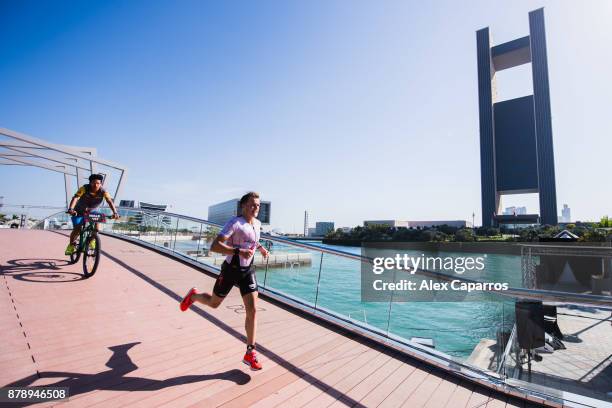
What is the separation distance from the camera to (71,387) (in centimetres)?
223

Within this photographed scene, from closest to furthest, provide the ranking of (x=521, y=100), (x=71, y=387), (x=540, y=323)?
(x=71, y=387), (x=540, y=323), (x=521, y=100)

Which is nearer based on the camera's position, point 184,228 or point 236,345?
point 236,345

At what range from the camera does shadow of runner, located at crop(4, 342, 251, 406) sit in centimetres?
224

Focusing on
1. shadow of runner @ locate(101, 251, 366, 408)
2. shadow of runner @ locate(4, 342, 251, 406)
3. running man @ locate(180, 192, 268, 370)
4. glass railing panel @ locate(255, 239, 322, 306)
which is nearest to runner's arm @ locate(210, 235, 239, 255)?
running man @ locate(180, 192, 268, 370)

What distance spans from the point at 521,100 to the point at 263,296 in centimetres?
12340

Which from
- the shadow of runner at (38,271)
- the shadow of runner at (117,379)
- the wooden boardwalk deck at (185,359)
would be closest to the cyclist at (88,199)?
the shadow of runner at (38,271)

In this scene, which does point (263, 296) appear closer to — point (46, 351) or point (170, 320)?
point (170, 320)

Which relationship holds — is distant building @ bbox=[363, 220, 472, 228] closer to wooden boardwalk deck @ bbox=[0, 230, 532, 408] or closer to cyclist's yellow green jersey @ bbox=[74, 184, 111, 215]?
cyclist's yellow green jersey @ bbox=[74, 184, 111, 215]

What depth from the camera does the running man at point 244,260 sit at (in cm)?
271

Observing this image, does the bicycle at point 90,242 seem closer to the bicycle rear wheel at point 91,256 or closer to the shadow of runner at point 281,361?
the bicycle rear wheel at point 91,256

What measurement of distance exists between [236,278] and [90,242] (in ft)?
13.3

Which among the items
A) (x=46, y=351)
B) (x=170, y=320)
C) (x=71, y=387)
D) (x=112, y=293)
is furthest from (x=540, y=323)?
(x=112, y=293)

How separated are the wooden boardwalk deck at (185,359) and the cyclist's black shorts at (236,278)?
0.74 meters

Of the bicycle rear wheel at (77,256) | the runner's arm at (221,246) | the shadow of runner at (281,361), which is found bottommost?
the shadow of runner at (281,361)
